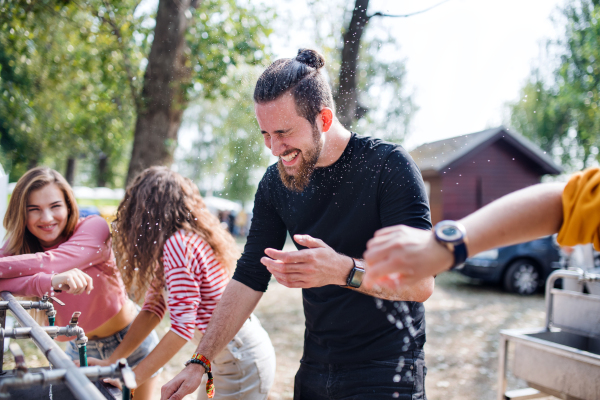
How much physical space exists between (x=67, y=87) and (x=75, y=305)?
10.4 m

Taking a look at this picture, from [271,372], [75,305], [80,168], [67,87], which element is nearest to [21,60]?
[67,87]

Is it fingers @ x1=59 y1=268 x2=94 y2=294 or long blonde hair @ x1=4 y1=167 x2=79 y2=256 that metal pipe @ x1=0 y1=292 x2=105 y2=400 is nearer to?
fingers @ x1=59 y1=268 x2=94 y2=294

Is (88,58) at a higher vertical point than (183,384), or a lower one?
higher

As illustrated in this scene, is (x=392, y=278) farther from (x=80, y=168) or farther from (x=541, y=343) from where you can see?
(x=80, y=168)

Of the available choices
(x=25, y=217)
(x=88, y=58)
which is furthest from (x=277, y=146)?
(x=88, y=58)

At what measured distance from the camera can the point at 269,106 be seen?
1476 mm

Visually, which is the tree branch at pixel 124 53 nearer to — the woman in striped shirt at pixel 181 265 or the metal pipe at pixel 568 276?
the woman in striped shirt at pixel 181 265

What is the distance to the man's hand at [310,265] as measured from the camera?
4.00 feet

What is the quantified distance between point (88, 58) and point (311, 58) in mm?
A: 8260

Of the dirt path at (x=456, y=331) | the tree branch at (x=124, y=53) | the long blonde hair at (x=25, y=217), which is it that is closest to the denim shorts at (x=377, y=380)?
the long blonde hair at (x=25, y=217)

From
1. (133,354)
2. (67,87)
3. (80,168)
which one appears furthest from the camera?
(80,168)

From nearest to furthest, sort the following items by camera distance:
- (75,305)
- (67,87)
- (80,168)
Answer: (75,305) < (67,87) < (80,168)

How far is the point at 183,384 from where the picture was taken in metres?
1.52

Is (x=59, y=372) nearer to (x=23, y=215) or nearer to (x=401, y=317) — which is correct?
(x=401, y=317)
